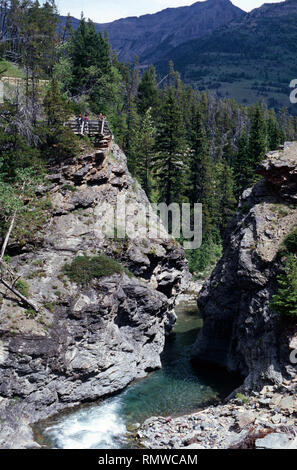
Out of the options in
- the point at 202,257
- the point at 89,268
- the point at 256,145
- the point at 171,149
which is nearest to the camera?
the point at 89,268

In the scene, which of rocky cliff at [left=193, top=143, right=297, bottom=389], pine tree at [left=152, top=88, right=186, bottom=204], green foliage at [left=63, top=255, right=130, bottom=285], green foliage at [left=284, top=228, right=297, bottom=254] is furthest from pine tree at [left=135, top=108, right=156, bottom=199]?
green foliage at [left=284, top=228, right=297, bottom=254]

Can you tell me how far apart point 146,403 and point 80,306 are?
25.7ft

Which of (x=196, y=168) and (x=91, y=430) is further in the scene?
(x=196, y=168)

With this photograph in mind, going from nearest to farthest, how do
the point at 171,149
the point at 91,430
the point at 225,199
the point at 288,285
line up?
the point at 91,430, the point at 288,285, the point at 171,149, the point at 225,199

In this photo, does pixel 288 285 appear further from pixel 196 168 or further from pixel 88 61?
pixel 88 61

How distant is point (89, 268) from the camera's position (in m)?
31.2

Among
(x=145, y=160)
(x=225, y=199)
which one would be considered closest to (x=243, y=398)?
(x=145, y=160)

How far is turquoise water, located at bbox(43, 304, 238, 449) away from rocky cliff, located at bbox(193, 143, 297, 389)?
2078mm

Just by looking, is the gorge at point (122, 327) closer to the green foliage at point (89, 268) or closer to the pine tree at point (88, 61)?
the green foliage at point (89, 268)

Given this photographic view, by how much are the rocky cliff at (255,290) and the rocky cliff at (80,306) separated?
166 inches

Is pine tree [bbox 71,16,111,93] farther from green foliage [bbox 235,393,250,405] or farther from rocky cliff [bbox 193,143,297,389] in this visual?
green foliage [bbox 235,393,250,405]

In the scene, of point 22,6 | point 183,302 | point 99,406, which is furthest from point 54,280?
point 22,6

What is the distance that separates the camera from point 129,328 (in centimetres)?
3316

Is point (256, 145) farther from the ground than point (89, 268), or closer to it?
farther from the ground
